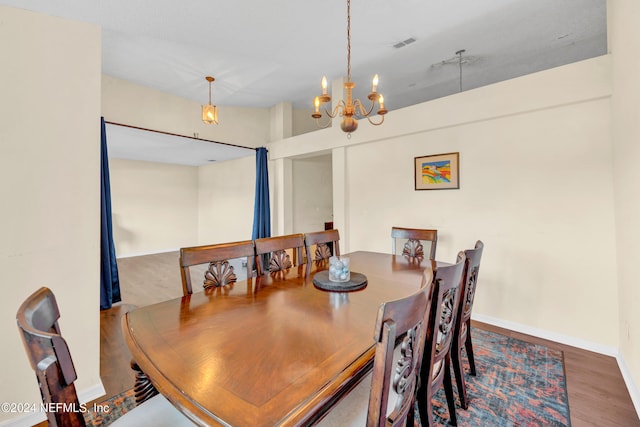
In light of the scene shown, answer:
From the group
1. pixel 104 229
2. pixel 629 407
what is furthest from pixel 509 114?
pixel 104 229

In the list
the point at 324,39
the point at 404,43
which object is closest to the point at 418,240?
the point at 404,43

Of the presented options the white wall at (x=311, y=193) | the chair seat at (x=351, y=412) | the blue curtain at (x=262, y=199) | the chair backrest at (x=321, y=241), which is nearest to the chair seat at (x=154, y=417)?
the chair seat at (x=351, y=412)

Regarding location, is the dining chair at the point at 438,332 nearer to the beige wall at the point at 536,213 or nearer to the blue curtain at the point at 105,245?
the beige wall at the point at 536,213

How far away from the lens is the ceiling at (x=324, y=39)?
93.6 inches

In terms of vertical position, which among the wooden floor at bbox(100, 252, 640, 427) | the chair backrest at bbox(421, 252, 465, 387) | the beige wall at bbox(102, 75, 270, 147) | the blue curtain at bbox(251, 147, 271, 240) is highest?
the beige wall at bbox(102, 75, 270, 147)

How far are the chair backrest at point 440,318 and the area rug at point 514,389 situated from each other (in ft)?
1.87

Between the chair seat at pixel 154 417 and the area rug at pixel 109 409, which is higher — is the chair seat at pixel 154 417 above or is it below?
above

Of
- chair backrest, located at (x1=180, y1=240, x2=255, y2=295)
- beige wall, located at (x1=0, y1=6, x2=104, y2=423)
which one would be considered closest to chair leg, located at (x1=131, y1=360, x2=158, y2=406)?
chair backrest, located at (x1=180, y1=240, x2=255, y2=295)

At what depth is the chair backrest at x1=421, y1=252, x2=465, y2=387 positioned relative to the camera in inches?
44.4

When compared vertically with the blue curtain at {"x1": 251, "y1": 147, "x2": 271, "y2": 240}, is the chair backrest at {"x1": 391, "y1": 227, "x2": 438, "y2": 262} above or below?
below

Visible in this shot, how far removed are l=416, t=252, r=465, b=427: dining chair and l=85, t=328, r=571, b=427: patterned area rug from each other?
19.7 inches

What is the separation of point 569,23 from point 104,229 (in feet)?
18.8

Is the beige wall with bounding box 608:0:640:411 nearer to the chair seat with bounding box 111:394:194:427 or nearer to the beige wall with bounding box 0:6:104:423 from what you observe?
→ the chair seat with bounding box 111:394:194:427

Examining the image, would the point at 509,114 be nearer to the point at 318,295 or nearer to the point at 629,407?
the point at 629,407
